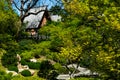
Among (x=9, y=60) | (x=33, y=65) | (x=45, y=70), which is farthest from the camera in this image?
(x=33, y=65)

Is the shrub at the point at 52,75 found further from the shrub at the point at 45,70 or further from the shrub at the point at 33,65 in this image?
the shrub at the point at 33,65

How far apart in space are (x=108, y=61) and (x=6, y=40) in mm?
27251

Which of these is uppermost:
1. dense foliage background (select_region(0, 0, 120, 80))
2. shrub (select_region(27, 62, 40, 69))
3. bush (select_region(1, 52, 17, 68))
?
dense foliage background (select_region(0, 0, 120, 80))

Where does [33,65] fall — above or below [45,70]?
below

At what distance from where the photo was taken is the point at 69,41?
22484mm

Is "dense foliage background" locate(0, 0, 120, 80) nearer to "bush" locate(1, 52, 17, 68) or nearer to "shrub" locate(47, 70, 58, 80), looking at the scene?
"shrub" locate(47, 70, 58, 80)

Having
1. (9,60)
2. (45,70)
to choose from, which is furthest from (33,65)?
(45,70)

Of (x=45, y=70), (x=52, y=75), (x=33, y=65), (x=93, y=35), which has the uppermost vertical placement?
(x=93, y=35)

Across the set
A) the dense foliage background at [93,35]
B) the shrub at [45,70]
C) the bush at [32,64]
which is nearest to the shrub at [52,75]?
the shrub at [45,70]

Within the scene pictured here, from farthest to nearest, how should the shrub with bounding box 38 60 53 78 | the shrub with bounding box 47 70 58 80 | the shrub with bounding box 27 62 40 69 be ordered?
the shrub with bounding box 27 62 40 69
the shrub with bounding box 38 60 53 78
the shrub with bounding box 47 70 58 80

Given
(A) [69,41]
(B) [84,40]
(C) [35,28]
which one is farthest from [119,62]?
(C) [35,28]

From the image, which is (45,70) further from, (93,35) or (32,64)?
(93,35)

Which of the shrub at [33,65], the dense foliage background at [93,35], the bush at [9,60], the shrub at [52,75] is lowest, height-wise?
the shrub at [33,65]

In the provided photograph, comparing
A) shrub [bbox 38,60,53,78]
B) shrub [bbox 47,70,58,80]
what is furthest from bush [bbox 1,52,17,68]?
shrub [bbox 47,70,58,80]
